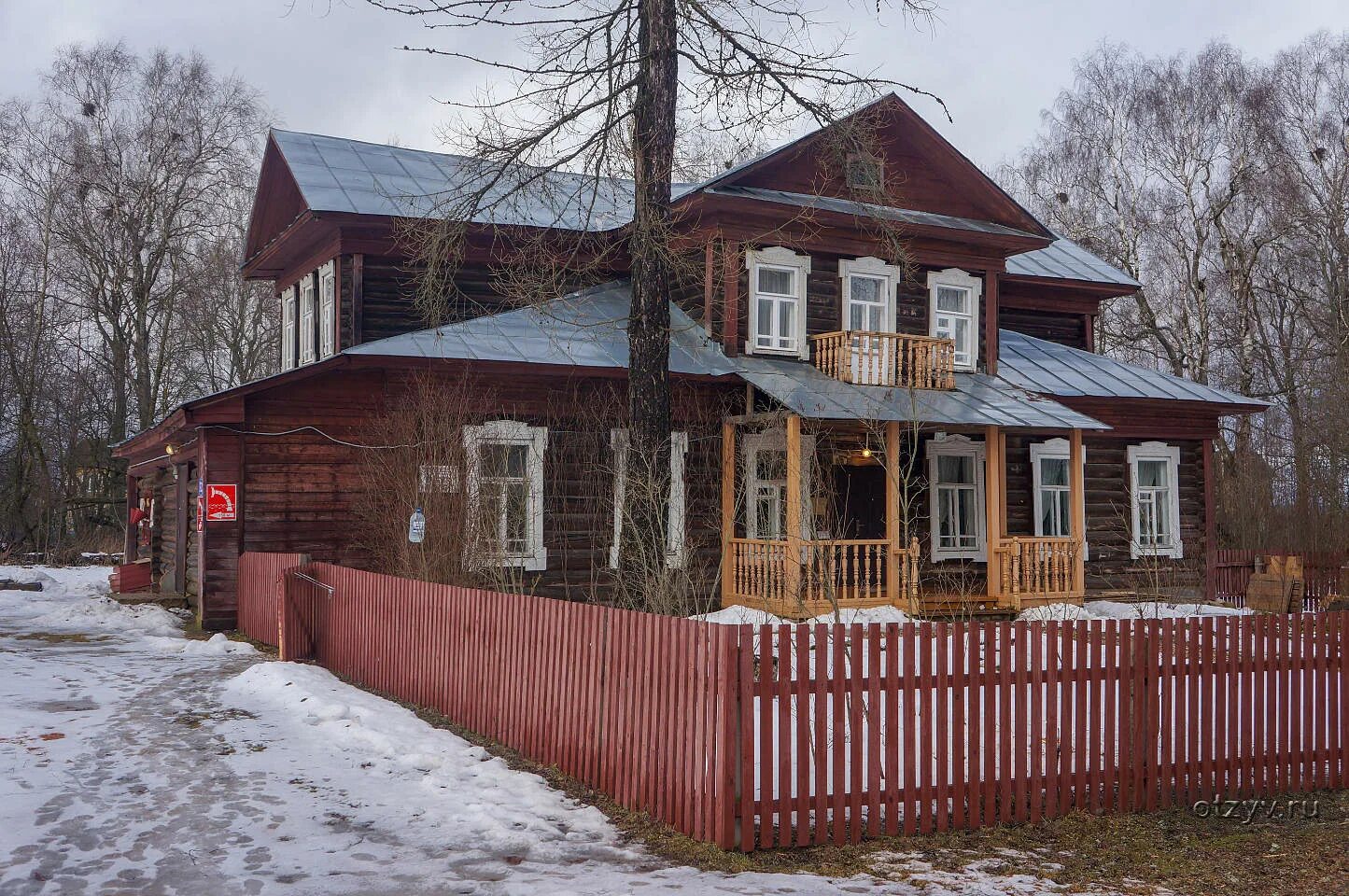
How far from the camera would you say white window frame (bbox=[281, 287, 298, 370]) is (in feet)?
70.9

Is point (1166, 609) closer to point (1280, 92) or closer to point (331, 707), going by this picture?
point (331, 707)

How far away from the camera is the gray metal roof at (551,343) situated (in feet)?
53.9

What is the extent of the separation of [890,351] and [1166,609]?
6176mm

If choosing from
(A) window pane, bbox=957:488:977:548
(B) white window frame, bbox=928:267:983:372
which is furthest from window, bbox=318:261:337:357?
(A) window pane, bbox=957:488:977:548

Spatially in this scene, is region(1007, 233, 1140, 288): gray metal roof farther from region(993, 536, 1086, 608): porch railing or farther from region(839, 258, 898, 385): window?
region(993, 536, 1086, 608): porch railing

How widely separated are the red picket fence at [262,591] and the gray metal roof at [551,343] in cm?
301

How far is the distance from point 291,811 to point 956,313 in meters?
Answer: 15.2

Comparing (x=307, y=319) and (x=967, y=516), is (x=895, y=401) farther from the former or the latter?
(x=307, y=319)

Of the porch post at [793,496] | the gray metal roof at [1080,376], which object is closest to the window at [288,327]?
the porch post at [793,496]

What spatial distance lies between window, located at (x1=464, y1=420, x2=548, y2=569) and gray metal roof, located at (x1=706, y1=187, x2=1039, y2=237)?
4.46 meters

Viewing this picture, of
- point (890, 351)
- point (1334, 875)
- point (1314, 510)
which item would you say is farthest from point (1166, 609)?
point (1334, 875)

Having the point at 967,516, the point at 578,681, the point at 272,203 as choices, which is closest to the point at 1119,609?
the point at 967,516

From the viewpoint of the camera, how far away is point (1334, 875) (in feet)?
21.1

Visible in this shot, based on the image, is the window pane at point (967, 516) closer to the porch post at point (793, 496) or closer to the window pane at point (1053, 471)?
the window pane at point (1053, 471)
